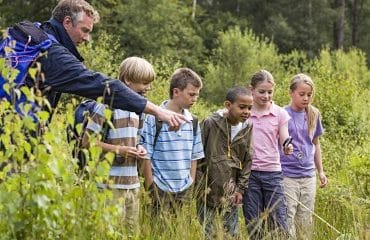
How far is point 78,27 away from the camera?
447 centimetres

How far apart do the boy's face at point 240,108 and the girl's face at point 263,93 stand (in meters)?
0.51

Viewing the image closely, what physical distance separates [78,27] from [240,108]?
1.72 meters

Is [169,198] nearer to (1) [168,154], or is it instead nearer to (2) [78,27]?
(1) [168,154]

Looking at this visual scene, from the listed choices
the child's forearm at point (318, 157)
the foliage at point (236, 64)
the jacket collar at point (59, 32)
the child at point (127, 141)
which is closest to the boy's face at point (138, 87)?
the child at point (127, 141)

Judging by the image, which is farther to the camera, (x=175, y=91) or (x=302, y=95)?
(x=302, y=95)

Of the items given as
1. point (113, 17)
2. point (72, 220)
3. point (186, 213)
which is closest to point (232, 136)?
point (186, 213)

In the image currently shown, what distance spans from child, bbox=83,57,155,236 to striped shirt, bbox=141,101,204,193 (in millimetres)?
289

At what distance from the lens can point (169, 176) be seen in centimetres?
545

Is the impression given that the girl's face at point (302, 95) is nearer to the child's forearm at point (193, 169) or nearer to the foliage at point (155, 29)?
the child's forearm at point (193, 169)

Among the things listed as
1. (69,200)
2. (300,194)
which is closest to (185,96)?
(300,194)

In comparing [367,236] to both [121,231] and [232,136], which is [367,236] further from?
[232,136]

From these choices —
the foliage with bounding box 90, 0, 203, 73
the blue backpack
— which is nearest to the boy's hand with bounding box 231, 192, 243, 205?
the blue backpack

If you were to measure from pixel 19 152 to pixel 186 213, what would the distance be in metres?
1.98

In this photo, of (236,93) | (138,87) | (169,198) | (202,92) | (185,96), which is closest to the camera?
(138,87)
